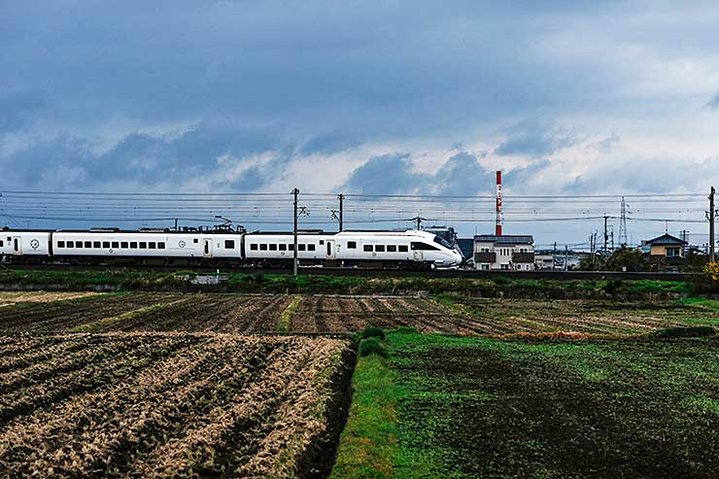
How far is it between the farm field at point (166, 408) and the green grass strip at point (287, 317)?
554 centimetres

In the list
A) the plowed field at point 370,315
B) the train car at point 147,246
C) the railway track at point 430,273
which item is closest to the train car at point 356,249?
the railway track at point 430,273

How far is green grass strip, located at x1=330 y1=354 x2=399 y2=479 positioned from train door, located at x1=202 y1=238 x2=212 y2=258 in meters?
40.3

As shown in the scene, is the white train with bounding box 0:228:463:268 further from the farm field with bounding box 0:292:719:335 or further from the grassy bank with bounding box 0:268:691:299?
the farm field with bounding box 0:292:719:335

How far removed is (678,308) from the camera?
110 ft

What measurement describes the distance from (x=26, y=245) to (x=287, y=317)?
107 ft

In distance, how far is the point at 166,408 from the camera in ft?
34.4

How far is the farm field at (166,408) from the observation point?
793 centimetres

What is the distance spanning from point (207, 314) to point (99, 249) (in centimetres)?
2727

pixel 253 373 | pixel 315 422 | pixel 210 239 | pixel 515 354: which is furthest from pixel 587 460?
pixel 210 239

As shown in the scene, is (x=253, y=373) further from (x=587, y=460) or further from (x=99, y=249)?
(x=99, y=249)

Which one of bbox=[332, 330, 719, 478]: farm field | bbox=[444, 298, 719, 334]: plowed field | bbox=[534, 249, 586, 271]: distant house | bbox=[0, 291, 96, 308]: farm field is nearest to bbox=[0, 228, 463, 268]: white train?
bbox=[444, 298, 719, 334]: plowed field

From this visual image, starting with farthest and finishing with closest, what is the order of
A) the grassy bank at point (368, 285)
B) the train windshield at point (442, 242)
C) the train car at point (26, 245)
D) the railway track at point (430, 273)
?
1. the train car at point (26, 245)
2. the train windshield at point (442, 242)
3. the railway track at point (430, 273)
4. the grassy bank at point (368, 285)

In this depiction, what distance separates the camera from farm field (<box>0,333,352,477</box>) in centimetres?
793

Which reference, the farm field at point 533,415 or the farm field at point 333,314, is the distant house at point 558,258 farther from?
the farm field at point 533,415
